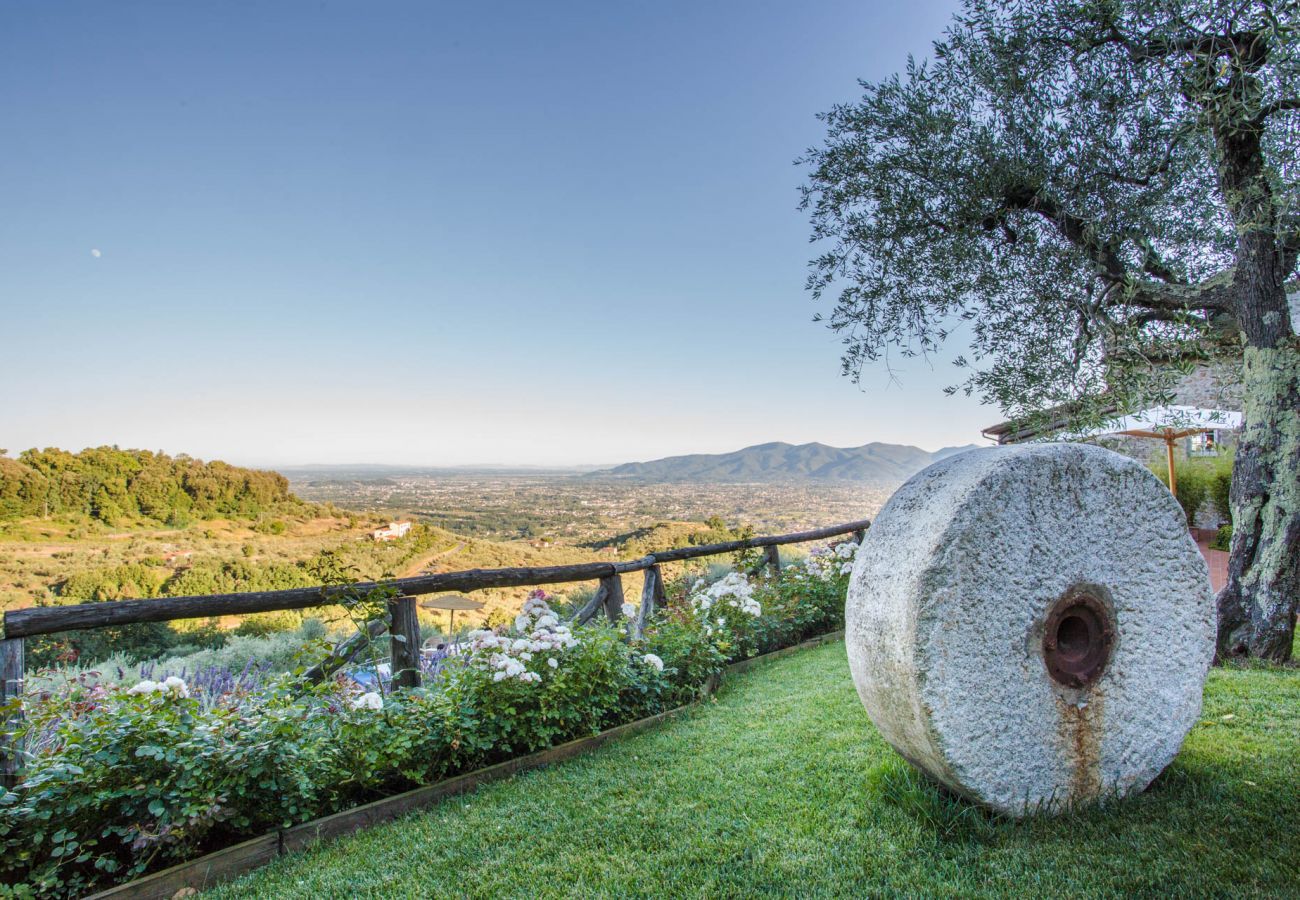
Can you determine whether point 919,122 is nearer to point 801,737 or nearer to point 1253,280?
point 1253,280

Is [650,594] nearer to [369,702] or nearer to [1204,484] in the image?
[369,702]

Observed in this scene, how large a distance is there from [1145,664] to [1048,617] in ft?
2.35

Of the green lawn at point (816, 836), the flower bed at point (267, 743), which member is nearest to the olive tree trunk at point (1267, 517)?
the green lawn at point (816, 836)

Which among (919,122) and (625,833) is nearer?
(625,833)

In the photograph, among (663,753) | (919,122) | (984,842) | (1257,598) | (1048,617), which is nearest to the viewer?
(984,842)

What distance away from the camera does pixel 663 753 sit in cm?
423

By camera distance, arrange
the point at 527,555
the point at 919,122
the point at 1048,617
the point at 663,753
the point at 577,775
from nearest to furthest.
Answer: the point at 1048,617, the point at 577,775, the point at 663,753, the point at 919,122, the point at 527,555

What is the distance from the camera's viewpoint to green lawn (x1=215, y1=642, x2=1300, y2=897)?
8.05 feet

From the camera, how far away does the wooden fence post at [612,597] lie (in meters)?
6.30

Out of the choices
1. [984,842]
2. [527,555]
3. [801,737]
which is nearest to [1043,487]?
[984,842]

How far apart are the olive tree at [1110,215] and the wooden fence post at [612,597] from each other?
3.92 m

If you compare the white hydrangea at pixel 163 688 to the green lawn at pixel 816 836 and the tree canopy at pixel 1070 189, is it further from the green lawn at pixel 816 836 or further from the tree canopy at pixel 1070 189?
the tree canopy at pixel 1070 189

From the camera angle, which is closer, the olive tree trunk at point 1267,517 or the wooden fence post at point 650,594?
the olive tree trunk at point 1267,517

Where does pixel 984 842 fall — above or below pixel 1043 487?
below
